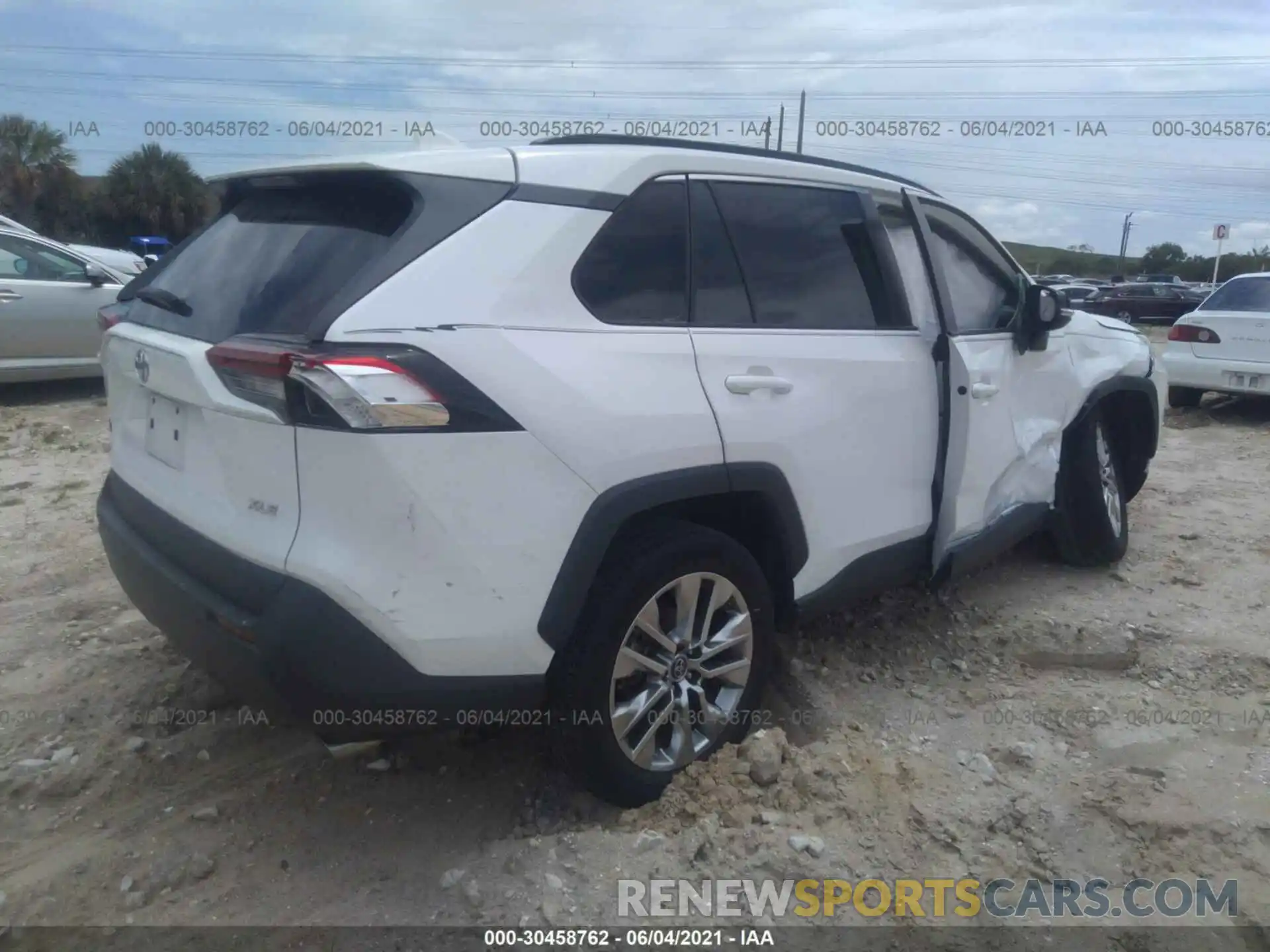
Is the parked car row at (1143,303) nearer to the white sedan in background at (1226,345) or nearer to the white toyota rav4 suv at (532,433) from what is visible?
the white sedan in background at (1226,345)

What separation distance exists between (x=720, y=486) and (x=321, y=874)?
149 cm

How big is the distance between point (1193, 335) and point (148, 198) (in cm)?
3366

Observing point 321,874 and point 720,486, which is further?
point 720,486

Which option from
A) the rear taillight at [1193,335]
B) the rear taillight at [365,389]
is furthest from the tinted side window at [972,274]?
the rear taillight at [1193,335]

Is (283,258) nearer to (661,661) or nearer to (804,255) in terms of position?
(661,661)

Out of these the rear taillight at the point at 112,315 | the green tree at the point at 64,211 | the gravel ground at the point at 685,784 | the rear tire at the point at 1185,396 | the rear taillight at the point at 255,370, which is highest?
the green tree at the point at 64,211

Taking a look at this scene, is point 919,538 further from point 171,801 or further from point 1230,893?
point 171,801

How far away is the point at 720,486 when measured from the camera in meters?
2.94

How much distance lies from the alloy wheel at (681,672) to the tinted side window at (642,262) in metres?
0.75

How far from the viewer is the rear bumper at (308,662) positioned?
93.7 inches

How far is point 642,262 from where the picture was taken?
287 centimetres

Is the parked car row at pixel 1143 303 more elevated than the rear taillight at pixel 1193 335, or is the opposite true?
the rear taillight at pixel 1193 335

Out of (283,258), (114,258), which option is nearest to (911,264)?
(283,258)

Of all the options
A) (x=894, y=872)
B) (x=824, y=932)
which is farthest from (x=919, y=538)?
(x=824, y=932)
